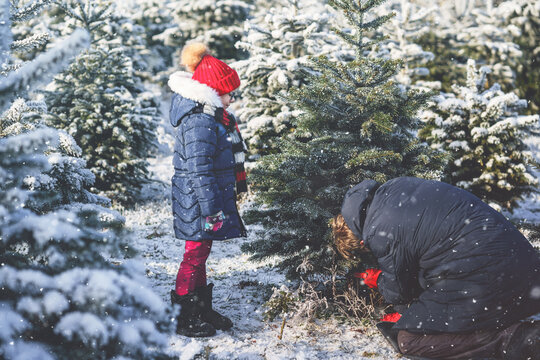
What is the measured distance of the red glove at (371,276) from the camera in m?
3.75

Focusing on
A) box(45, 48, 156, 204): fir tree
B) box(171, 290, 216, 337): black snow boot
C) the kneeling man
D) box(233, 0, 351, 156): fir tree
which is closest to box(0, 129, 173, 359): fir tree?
the kneeling man

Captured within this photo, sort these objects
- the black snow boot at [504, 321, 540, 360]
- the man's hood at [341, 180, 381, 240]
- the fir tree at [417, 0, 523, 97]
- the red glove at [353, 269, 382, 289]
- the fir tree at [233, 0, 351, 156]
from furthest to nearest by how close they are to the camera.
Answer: the fir tree at [417, 0, 523, 97], the fir tree at [233, 0, 351, 156], the red glove at [353, 269, 382, 289], the man's hood at [341, 180, 381, 240], the black snow boot at [504, 321, 540, 360]

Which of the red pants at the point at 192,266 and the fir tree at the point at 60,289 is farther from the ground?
the fir tree at the point at 60,289

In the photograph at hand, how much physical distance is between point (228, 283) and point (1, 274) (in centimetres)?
359

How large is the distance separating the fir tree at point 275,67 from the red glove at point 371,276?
4.06 m

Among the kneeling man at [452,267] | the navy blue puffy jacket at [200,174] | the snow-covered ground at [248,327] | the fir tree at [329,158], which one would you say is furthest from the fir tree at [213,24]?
the kneeling man at [452,267]

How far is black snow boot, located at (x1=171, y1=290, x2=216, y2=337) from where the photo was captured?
3.49m

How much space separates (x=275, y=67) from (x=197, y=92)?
4.68m

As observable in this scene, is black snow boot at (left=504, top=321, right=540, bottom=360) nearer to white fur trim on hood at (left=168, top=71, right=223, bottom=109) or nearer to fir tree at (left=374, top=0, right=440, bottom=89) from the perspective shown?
white fur trim on hood at (left=168, top=71, right=223, bottom=109)

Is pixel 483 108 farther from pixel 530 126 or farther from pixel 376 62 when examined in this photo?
pixel 376 62

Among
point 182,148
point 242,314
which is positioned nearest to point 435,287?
point 242,314

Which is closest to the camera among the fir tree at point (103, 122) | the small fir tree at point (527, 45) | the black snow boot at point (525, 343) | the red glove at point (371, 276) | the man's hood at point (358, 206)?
the black snow boot at point (525, 343)

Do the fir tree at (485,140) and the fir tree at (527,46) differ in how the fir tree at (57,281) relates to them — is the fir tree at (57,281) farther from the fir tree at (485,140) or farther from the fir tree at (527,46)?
Answer: the fir tree at (527,46)

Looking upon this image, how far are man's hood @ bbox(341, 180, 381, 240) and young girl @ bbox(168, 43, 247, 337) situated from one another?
100 centimetres
